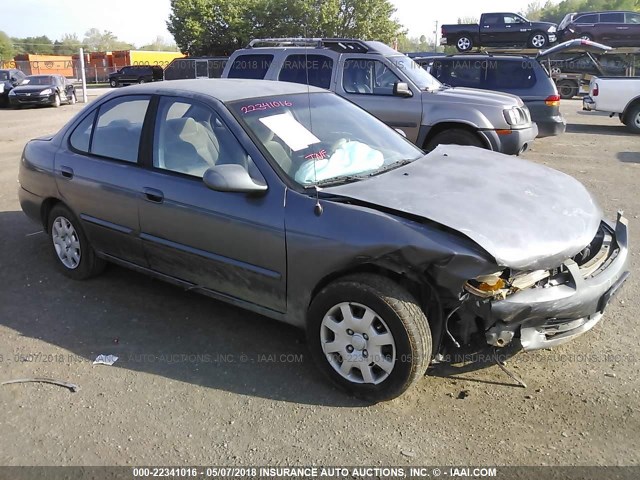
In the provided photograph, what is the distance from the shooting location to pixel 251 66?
30.8 ft

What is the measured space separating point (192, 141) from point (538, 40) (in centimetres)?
2577

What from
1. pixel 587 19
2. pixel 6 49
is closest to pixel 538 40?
pixel 587 19

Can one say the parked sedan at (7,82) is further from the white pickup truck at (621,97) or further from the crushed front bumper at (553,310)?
the crushed front bumper at (553,310)

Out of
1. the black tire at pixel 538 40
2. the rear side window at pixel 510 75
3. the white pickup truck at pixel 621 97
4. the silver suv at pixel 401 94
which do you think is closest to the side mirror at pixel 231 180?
the silver suv at pixel 401 94

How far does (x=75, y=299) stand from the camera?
4.57 m

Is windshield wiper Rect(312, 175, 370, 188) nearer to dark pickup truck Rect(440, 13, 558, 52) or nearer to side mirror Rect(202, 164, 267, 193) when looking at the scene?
side mirror Rect(202, 164, 267, 193)

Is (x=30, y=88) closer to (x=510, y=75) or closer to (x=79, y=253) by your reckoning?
(x=510, y=75)

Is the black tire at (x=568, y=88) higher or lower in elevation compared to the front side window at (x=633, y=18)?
lower

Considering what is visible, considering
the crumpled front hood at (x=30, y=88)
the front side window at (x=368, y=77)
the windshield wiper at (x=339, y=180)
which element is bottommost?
the windshield wiper at (x=339, y=180)

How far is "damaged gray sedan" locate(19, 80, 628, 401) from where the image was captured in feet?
9.84

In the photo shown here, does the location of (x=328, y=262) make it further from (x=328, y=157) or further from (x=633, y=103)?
(x=633, y=103)

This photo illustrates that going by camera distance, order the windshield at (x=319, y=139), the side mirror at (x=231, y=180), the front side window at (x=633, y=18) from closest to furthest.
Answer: the side mirror at (x=231, y=180), the windshield at (x=319, y=139), the front side window at (x=633, y=18)

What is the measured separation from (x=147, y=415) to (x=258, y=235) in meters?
1.19

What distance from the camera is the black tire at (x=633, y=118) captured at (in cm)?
1355
